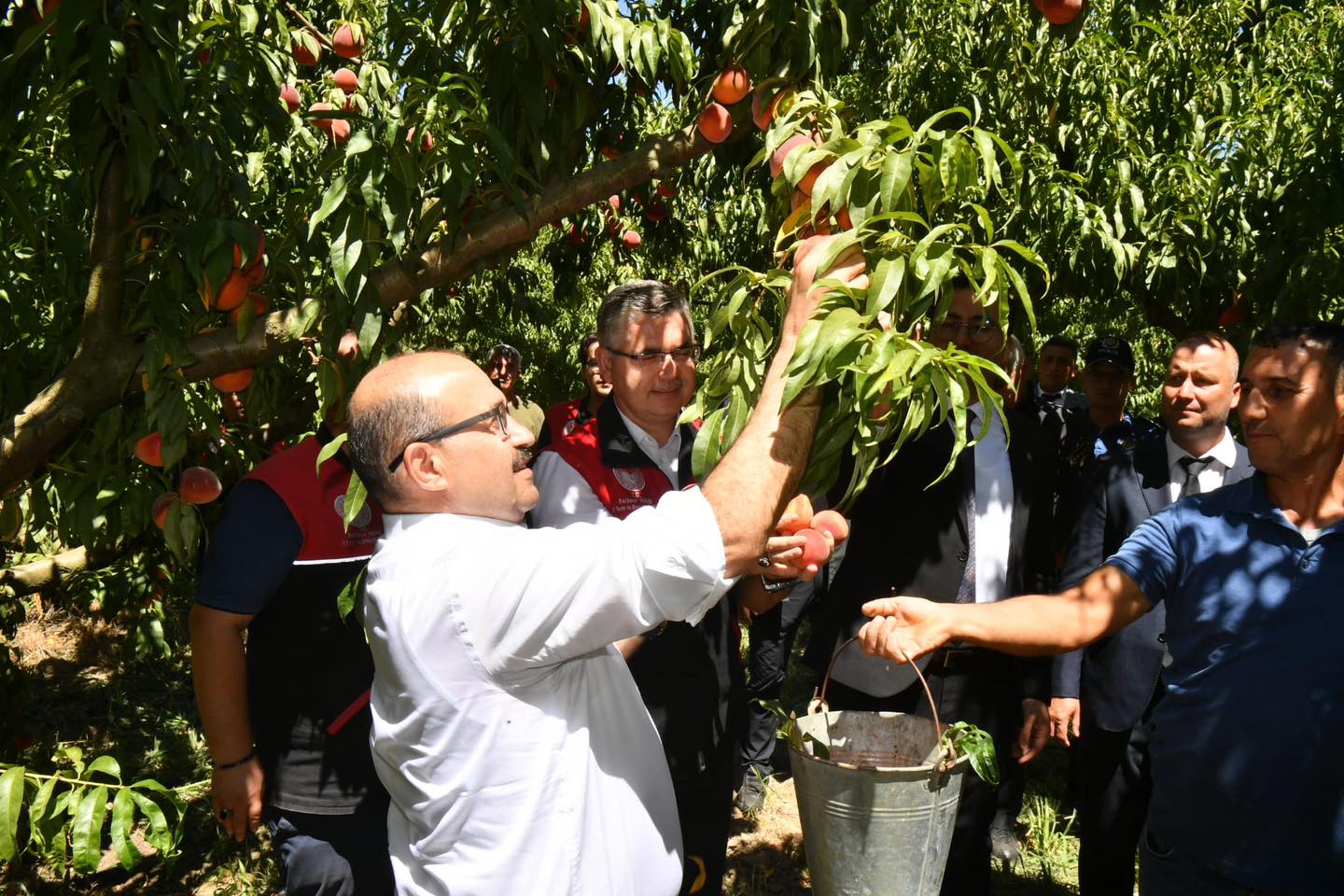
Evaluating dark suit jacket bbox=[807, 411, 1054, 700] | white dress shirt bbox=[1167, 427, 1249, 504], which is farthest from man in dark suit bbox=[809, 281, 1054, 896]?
white dress shirt bbox=[1167, 427, 1249, 504]

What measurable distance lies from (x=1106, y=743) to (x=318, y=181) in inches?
100

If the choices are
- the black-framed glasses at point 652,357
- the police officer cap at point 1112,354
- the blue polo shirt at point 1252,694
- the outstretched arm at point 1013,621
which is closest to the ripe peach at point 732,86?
the black-framed glasses at point 652,357

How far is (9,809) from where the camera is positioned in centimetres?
150

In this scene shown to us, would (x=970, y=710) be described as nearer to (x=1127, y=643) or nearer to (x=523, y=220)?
(x=1127, y=643)

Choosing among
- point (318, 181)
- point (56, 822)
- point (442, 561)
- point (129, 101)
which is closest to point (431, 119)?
point (318, 181)

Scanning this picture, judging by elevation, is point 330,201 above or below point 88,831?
above

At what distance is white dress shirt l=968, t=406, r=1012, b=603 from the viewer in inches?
108

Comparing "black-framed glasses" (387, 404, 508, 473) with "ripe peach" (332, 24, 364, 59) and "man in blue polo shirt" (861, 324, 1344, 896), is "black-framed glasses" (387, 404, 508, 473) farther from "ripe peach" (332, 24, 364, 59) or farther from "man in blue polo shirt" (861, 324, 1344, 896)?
"ripe peach" (332, 24, 364, 59)

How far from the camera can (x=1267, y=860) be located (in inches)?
71.8

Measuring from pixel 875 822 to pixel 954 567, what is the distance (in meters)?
0.93

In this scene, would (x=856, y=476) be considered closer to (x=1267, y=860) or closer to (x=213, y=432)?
(x=1267, y=860)

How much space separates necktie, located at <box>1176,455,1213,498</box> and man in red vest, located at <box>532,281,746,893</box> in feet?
4.51

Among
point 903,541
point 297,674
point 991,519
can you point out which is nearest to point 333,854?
point 297,674

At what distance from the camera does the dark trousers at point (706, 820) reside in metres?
2.47
